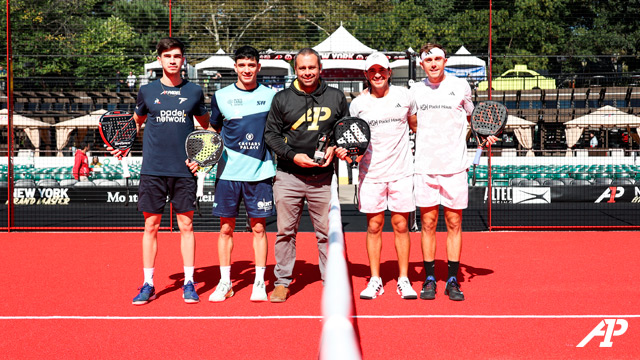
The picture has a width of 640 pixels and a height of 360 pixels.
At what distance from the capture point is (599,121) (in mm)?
13555

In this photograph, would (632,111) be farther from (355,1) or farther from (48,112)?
(48,112)

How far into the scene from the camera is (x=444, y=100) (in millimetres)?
5105

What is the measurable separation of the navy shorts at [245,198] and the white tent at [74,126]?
10.4m

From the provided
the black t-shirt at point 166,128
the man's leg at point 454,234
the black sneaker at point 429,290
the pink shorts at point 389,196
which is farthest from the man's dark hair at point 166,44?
the black sneaker at point 429,290

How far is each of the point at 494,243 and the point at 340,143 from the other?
439 cm

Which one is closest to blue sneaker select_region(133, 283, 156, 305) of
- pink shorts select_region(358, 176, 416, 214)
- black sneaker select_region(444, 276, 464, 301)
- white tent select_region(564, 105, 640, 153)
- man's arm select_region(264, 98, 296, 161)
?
man's arm select_region(264, 98, 296, 161)

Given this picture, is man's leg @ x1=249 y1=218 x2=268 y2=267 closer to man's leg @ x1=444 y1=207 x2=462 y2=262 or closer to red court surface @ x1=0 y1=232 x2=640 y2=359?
red court surface @ x1=0 y1=232 x2=640 y2=359

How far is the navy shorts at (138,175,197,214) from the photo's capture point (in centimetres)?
511

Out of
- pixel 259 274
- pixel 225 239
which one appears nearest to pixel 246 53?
pixel 225 239

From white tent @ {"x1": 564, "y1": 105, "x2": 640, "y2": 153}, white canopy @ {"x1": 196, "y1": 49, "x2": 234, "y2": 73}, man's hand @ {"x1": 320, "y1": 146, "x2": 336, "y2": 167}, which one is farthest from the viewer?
white tent @ {"x1": 564, "y1": 105, "x2": 640, "y2": 153}

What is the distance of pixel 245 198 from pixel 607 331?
293cm

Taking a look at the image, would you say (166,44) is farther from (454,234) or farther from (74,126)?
(74,126)

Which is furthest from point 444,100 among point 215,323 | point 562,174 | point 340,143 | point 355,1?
point 562,174

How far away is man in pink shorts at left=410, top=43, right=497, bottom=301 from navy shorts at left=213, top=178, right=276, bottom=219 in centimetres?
133
